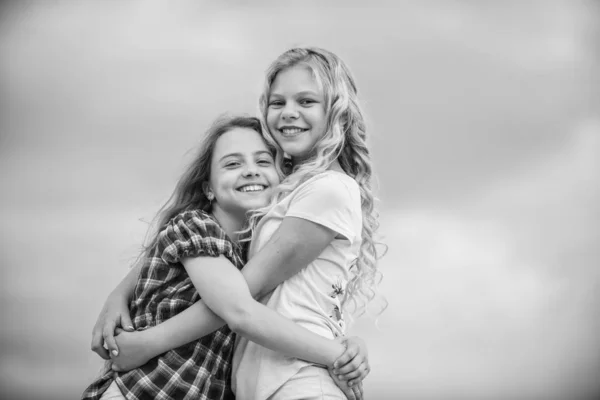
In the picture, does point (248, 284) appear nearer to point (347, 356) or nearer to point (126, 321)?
point (347, 356)

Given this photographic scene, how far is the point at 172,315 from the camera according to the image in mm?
3305

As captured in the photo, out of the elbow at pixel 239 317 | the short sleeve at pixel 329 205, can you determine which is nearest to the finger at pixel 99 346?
the elbow at pixel 239 317

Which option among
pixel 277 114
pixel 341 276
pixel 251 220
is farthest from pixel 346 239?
pixel 277 114

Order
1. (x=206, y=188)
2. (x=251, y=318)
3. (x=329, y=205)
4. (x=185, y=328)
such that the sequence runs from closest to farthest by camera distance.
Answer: (x=251, y=318), (x=185, y=328), (x=329, y=205), (x=206, y=188)

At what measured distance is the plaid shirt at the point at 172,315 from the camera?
3217mm

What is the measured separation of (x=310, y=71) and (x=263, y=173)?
0.59 meters

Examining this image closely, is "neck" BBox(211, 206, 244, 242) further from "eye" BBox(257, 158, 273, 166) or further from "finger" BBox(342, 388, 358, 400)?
"finger" BBox(342, 388, 358, 400)

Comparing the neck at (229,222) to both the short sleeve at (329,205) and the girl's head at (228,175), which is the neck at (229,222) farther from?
the short sleeve at (329,205)

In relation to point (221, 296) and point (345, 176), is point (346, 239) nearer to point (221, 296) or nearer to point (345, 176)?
point (345, 176)

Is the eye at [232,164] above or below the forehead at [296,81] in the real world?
below

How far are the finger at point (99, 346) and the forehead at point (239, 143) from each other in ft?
3.51

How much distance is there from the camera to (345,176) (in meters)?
3.49

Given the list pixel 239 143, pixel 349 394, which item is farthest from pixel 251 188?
pixel 349 394

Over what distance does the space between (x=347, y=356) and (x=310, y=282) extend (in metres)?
0.38
